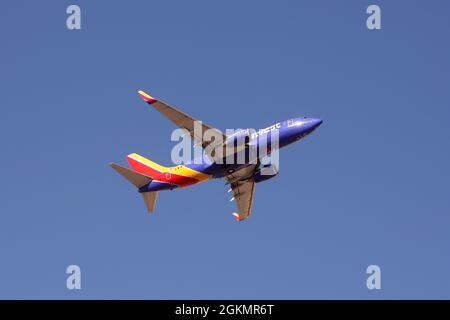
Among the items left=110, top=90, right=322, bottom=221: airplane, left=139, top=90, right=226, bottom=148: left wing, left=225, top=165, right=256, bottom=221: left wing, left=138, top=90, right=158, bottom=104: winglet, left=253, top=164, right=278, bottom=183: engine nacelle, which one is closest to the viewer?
left=138, top=90, right=158, bottom=104: winglet

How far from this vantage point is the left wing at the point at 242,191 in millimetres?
107000

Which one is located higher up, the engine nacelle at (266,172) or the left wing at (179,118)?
the left wing at (179,118)

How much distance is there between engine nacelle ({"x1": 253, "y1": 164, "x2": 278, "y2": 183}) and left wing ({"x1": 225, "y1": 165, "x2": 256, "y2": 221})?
93cm

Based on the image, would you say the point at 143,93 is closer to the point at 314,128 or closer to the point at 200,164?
the point at 200,164

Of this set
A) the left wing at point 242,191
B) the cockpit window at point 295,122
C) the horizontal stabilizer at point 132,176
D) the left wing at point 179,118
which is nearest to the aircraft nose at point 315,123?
the cockpit window at point 295,122

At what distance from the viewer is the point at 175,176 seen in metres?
103

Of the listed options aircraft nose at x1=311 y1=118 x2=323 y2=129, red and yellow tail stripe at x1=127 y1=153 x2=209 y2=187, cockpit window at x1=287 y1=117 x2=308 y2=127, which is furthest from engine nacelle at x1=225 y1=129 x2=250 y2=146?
aircraft nose at x1=311 y1=118 x2=323 y2=129

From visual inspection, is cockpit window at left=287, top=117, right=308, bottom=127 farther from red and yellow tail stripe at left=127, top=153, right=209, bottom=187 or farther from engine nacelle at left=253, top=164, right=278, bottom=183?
red and yellow tail stripe at left=127, top=153, right=209, bottom=187

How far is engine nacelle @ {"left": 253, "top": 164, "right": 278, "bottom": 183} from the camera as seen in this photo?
348 feet

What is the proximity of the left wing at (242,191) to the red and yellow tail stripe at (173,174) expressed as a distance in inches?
214

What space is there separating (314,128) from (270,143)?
500 cm

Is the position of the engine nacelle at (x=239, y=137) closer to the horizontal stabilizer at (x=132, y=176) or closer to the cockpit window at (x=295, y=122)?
the cockpit window at (x=295, y=122)

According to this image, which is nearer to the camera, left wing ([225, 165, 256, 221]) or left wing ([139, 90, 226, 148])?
left wing ([139, 90, 226, 148])
